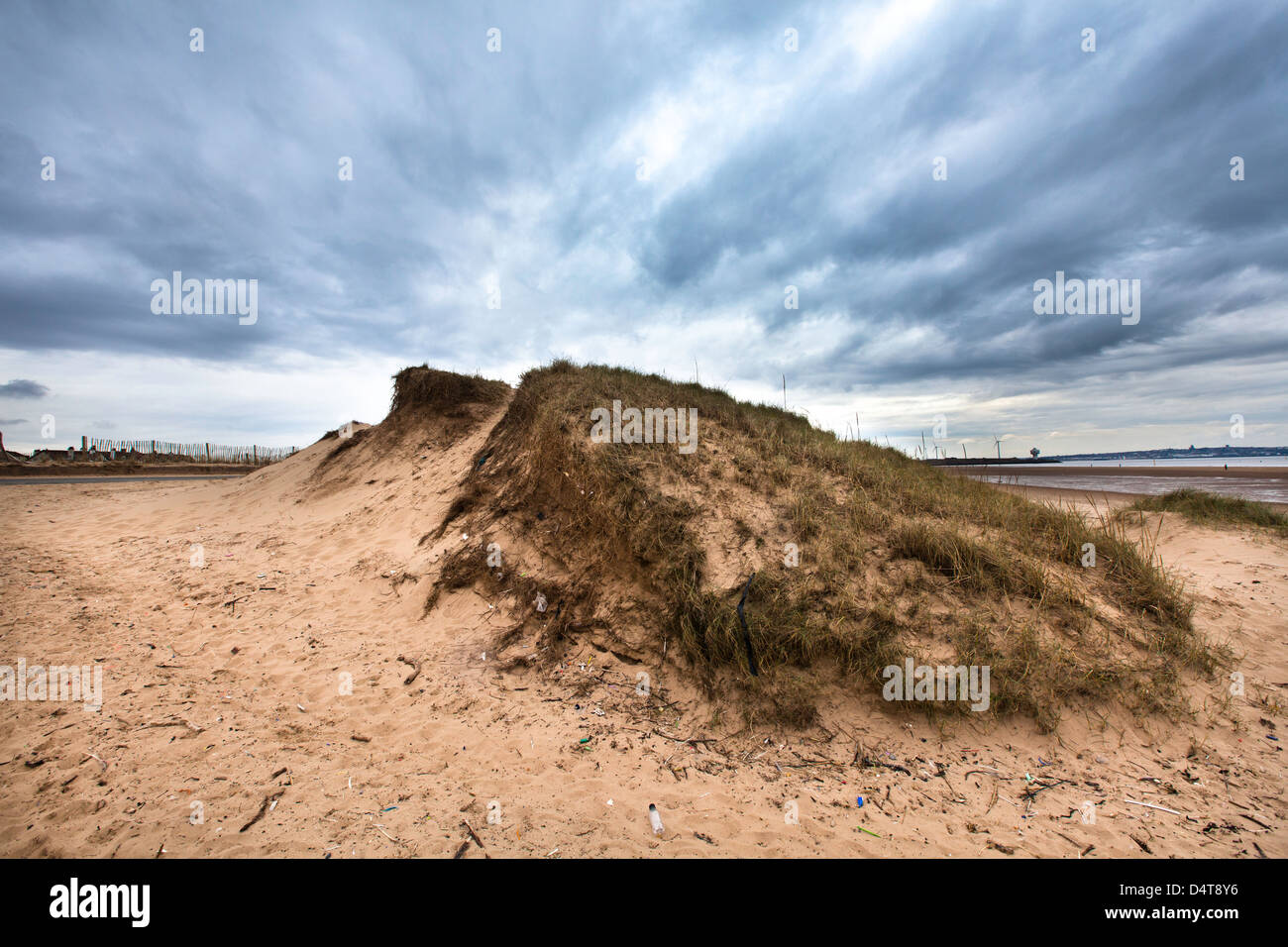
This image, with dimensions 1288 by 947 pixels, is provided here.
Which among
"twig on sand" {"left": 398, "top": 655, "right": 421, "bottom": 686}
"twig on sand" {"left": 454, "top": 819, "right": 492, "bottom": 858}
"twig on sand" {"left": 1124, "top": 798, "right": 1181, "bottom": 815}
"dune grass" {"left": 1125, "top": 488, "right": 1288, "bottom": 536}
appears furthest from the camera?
"dune grass" {"left": 1125, "top": 488, "right": 1288, "bottom": 536}

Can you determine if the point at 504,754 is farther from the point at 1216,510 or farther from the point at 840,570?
the point at 1216,510

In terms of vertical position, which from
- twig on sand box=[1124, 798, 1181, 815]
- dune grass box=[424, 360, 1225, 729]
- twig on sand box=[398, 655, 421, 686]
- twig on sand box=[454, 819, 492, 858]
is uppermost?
dune grass box=[424, 360, 1225, 729]

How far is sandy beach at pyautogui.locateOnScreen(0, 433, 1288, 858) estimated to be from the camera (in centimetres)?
329

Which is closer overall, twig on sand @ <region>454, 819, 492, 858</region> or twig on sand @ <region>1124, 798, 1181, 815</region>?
twig on sand @ <region>454, 819, 492, 858</region>

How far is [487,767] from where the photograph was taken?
13.3 ft

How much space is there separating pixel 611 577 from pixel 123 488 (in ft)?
71.6

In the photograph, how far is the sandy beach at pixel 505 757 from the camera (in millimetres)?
3293

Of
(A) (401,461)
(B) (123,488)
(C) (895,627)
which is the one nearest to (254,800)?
(C) (895,627)

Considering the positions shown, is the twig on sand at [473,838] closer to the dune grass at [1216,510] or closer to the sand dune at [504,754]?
the sand dune at [504,754]

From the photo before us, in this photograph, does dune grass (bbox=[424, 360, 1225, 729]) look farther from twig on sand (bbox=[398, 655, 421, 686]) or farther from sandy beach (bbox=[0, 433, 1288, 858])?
twig on sand (bbox=[398, 655, 421, 686])

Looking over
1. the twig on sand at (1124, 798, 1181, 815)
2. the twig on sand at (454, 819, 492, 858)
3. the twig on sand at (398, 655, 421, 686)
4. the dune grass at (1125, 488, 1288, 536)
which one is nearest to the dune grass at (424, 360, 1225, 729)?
the twig on sand at (1124, 798, 1181, 815)

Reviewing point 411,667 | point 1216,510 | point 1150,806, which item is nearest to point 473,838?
point 411,667

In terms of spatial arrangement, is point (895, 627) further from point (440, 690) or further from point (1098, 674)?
point (440, 690)

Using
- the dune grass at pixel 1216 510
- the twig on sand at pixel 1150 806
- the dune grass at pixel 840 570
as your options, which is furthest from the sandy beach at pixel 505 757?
the dune grass at pixel 1216 510
